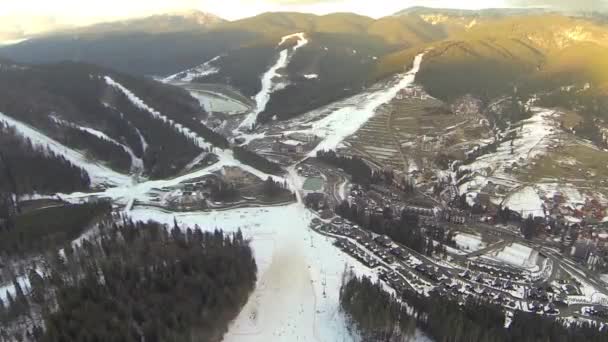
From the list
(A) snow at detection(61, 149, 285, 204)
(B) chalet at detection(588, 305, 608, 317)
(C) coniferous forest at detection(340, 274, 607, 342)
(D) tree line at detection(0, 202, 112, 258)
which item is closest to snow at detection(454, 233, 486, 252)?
(B) chalet at detection(588, 305, 608, 317)

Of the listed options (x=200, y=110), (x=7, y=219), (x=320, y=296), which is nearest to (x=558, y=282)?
(x=320, y=296)

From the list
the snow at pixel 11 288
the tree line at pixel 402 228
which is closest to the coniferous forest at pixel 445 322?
the tree line at pixel 402 228

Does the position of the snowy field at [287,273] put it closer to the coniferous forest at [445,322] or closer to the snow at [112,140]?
the coniferous forest at [445,322]

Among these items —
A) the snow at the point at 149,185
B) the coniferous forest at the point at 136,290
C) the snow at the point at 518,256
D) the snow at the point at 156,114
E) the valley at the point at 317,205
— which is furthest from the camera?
the snow at the point at 156,114

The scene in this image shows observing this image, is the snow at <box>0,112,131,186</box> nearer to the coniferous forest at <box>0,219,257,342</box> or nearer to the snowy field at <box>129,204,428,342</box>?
the snowy field at <box>129,204,428,342</box>

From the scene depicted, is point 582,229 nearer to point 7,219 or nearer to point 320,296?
point 320,296

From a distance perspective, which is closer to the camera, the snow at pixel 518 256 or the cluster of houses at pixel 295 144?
the snow at pixel 518 256

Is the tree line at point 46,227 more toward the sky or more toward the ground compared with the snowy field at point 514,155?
more toward the ground
